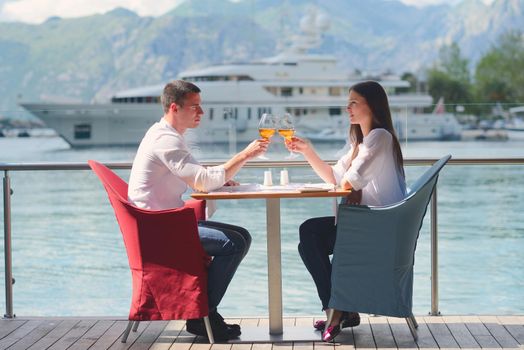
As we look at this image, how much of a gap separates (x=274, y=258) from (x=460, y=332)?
0.80 meters

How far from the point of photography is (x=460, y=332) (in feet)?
11.5

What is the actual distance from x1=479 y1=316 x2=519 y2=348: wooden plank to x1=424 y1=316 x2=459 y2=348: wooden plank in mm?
170

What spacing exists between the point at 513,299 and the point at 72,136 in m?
22.5

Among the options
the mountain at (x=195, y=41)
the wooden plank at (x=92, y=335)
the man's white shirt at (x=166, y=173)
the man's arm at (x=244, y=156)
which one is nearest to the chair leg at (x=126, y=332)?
the wooden plank at (x=92, y=335)

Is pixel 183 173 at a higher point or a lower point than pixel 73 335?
higher

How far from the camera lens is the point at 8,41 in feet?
171

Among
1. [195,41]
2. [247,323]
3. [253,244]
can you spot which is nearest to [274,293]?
[247,323]

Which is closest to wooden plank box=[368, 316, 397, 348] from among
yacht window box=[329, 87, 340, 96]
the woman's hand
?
the woman's hand

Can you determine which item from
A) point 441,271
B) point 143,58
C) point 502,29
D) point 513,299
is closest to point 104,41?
→ point 143,58

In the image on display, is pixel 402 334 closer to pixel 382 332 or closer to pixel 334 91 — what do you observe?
pixel 382 332

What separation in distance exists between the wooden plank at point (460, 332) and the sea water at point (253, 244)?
19 cm

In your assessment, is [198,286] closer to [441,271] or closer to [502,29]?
[441,271]

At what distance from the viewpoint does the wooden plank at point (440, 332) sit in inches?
130

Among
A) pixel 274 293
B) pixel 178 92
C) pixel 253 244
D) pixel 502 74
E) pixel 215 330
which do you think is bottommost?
pixel 253 244
